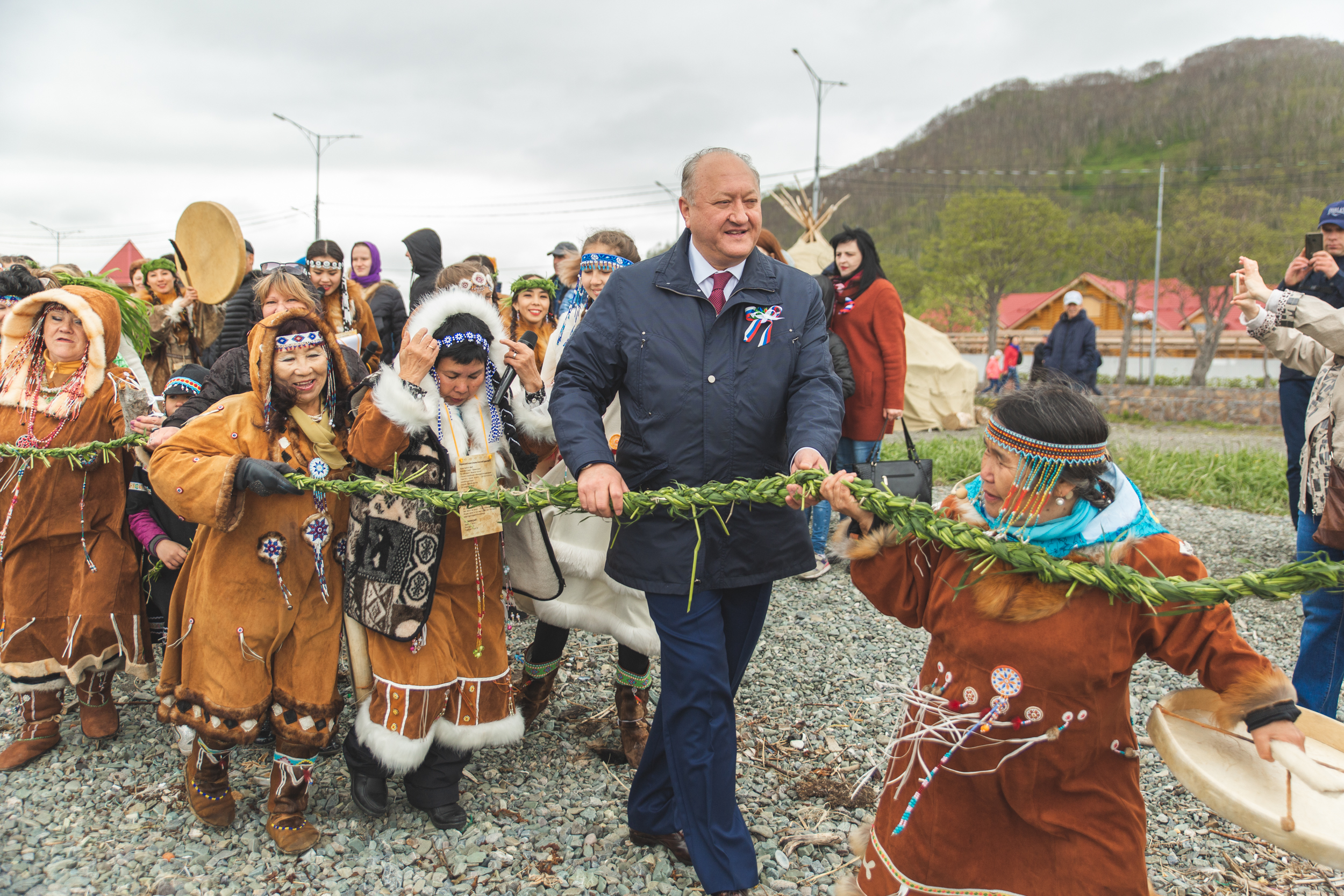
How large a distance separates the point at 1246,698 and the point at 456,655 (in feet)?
7.93

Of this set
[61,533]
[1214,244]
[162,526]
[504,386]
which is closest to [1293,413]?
[504,386]

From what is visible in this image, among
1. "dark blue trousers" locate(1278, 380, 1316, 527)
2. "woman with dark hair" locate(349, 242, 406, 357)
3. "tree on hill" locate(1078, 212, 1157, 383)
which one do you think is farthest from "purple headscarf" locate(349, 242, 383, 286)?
"tree on hill" locate(1078, 212, 1157, 383)

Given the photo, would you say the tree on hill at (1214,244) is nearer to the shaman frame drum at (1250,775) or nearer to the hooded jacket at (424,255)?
the hooded jacket at (424,255)

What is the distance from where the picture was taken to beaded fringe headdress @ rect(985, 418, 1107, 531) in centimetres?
208

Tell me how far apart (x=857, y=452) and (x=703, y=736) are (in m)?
3.76

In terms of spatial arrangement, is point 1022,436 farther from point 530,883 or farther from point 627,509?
point 530,883

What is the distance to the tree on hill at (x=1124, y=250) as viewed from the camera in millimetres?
34562

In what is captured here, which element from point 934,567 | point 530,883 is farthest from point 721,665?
point 530,883

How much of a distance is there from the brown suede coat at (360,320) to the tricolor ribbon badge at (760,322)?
3484mm

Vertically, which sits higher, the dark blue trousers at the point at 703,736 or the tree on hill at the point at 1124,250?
the tree on hill at the point at 1124,250

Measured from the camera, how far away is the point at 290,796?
10.1 feet

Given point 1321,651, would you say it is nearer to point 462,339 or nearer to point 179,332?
point 462,339

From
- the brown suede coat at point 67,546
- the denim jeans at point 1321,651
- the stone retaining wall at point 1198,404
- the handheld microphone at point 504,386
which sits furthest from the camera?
the stone retaining wall at point 1198,404

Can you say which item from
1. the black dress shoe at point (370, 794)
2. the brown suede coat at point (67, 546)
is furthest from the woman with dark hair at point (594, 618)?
the brown suede coat at point (67, 546)
